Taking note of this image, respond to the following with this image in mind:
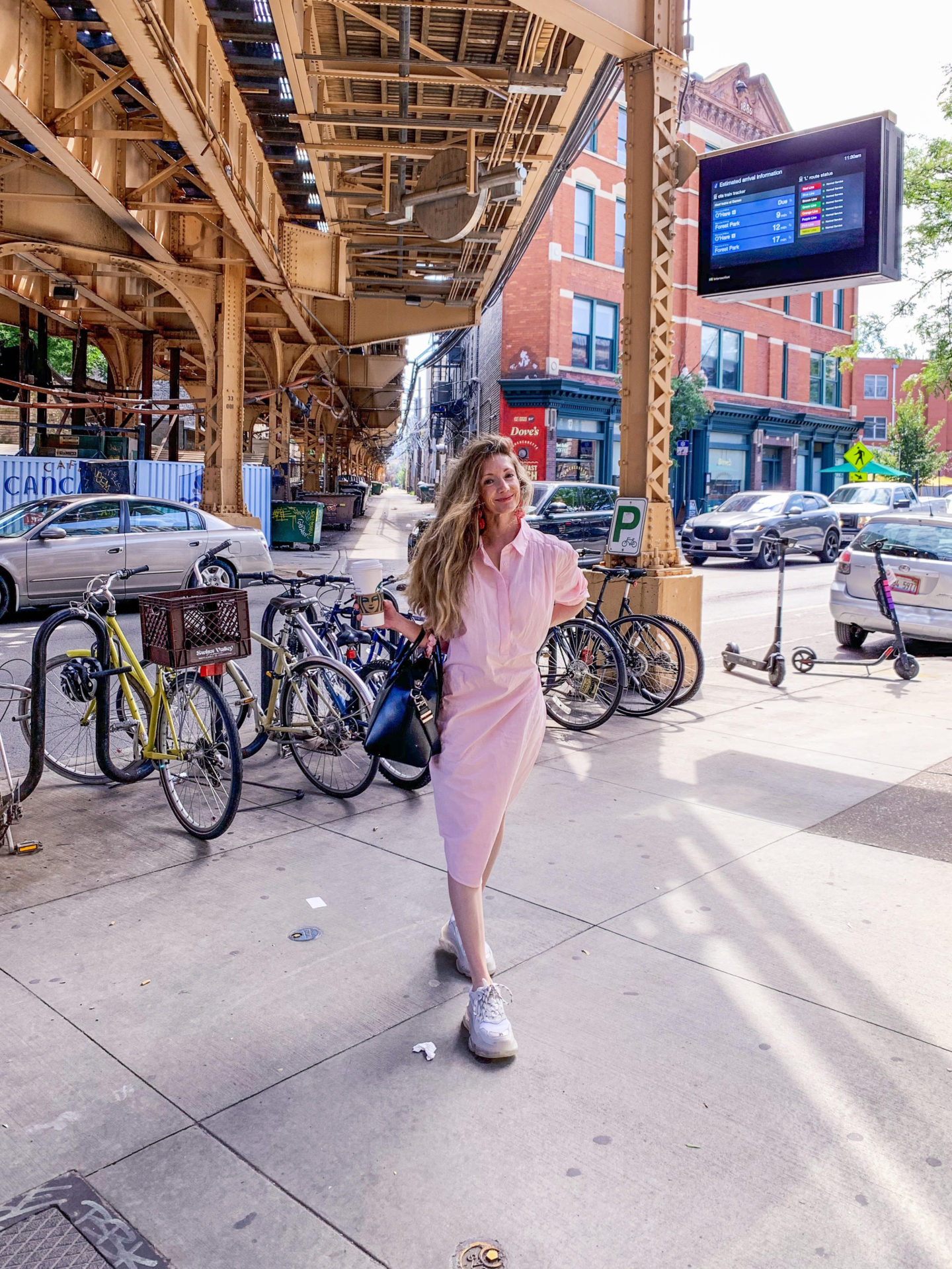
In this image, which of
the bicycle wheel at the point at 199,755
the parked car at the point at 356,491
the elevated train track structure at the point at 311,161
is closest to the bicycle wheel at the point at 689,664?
the elevated train track structure at the point at 311,161

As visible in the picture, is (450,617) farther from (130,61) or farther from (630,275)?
(130,61)

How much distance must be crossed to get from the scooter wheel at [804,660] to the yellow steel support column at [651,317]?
1807mm

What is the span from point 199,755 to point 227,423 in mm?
14280

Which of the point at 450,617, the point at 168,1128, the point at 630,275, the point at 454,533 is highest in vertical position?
the point at 630,275

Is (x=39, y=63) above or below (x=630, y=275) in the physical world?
above

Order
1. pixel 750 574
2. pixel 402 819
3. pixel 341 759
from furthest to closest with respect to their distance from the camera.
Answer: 1. pixel 750 574
2. pixel 341 759
3. pixel 402 819

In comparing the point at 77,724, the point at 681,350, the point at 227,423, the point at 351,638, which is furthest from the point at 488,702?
the point at 681,350

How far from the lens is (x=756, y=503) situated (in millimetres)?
24406

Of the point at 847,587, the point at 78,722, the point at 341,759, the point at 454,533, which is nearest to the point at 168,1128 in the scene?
the point at 454,533

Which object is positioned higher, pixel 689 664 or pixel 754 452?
pixel 754 452

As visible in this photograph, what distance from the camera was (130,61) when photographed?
30.5 feet

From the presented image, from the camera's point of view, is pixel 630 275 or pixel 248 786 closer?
pixel 248 786

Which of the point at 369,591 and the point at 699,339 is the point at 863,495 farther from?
the point at 369,591

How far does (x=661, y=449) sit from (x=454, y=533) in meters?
6.11
